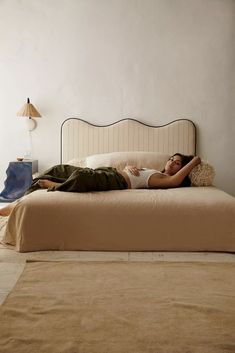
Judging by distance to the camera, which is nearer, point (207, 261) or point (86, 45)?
point (207, 261)

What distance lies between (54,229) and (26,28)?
2780mm

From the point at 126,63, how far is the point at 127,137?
33.0 inches

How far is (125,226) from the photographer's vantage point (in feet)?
8.11

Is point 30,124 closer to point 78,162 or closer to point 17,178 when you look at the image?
point 17,178

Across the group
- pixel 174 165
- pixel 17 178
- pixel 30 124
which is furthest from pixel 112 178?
pixel 30 124

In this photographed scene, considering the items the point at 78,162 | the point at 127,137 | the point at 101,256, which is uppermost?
the point at 127,137

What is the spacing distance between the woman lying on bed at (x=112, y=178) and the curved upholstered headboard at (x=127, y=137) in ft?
2.84

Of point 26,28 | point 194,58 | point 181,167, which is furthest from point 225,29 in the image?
point 26,28

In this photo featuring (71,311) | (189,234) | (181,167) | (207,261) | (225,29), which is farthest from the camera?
(225,29)

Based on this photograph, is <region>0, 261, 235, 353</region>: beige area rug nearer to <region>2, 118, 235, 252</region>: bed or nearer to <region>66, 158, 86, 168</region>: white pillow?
<region>2, 118, 235, 252</region>: bed

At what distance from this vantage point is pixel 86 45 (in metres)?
4.24

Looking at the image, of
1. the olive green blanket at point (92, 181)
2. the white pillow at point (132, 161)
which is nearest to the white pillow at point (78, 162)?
the white pillow at point (132, 161)

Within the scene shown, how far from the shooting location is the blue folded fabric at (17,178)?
398cm

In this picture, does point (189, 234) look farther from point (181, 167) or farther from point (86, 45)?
point (86, 45)
